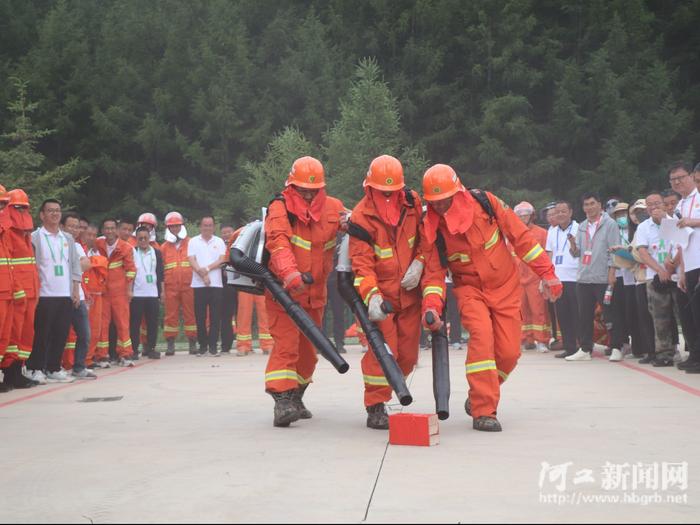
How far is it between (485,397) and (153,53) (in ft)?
156

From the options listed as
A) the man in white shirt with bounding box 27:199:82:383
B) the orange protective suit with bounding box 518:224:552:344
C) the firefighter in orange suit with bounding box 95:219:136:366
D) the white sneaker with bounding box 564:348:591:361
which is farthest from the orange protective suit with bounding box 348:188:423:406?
the orange protective suit with bounding box 518:224:552:344

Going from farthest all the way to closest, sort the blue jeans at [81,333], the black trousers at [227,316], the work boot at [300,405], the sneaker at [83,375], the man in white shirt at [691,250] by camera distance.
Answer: the black trousers at [227,316], the sneaker at [83,375], the blue jeans at [81,333], the man in white shirt at [691,250], the work boot at [300,405]

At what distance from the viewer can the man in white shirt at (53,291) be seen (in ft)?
37.9

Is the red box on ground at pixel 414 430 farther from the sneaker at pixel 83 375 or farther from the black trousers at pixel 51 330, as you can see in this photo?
the sneaker at pixel 83 375

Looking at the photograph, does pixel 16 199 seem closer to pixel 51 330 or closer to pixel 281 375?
pixel 51 330

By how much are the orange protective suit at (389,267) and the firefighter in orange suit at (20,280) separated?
4.73 m

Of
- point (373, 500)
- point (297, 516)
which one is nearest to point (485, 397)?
point (373, 500)

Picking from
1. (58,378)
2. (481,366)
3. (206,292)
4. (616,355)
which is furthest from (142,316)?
(481,366)

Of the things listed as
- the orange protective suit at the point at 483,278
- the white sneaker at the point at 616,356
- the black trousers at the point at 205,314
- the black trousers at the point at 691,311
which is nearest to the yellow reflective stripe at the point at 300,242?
the orange protective suit at the point at 483,278

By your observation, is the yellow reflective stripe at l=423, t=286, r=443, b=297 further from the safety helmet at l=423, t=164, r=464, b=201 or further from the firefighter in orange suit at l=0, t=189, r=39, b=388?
the firefighter in orange suit at l=0, t=189, r=39, b=388

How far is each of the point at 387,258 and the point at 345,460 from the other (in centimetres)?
199

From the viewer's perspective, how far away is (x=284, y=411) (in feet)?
24.8

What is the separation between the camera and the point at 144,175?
48812mm

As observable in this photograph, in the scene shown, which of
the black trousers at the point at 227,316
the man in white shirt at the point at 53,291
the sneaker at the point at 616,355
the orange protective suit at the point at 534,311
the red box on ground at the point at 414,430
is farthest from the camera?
the black trousers at the point at 227,316
